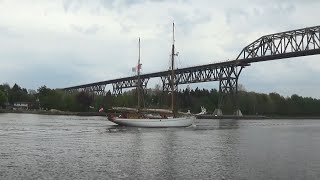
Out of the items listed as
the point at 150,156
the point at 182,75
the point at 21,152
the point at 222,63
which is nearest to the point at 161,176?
the point at 150,156

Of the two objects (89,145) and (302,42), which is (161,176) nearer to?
(89,145)

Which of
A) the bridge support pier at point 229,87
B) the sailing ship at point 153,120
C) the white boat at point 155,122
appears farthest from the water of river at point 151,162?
the bridge support pier at point 229,87

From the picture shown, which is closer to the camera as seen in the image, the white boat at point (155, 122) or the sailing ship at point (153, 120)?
the white boat at point (155, 122)

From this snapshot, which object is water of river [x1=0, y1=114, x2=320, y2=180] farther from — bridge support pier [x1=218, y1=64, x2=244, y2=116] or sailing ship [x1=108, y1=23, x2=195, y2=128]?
bridge support pier [x1=218, y1=64, x2=244, y2=116]

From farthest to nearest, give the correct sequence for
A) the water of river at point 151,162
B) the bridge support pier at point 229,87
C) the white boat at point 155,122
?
1. the bridge support pier at point 229,87
2. the white boat at point 155,122
3. the water of river at point 151,162

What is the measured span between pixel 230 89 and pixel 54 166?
157 m

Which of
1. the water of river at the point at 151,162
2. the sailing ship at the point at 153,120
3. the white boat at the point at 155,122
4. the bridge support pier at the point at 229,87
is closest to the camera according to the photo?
the water of river at the point at 151,162

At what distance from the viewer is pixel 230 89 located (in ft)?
602

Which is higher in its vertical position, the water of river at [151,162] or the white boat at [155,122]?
the white boat at [155,122]

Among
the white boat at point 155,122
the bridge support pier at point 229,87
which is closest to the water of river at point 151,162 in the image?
the white boat at point 155,122

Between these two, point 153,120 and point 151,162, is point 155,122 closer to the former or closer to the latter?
point 153,120

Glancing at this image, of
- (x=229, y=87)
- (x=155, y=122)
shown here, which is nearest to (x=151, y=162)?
(x=155, y=122)

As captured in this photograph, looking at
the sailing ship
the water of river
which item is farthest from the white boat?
the water of river

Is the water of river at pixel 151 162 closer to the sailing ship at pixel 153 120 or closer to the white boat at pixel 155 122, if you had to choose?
the white boat at pixel 155 122
